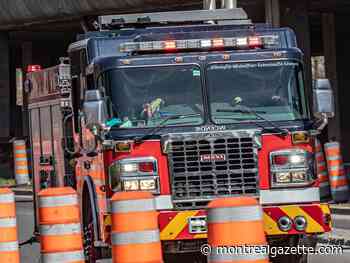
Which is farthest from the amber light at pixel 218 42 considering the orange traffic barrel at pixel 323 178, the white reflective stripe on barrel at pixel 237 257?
the orange traffic barrel at pixel 323 178

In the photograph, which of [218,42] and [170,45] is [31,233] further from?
[218,42]

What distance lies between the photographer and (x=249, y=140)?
9.88 metres

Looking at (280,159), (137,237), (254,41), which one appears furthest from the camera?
(254,41)

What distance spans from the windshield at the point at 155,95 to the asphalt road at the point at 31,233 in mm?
3287

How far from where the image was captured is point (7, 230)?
10.1 m

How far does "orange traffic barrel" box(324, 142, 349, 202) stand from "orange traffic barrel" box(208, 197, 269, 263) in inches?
506

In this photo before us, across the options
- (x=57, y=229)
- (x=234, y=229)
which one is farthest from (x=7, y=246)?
(x=234, y=229)

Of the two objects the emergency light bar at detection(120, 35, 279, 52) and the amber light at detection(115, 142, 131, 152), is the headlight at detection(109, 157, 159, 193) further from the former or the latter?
the emergency light bar at detection(120, 35, 279, 52)

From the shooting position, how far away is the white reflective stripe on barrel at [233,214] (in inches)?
267

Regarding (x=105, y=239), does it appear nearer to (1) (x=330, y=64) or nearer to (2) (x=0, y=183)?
(2) (x=0, y=183)

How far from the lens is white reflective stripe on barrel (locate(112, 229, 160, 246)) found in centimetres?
772

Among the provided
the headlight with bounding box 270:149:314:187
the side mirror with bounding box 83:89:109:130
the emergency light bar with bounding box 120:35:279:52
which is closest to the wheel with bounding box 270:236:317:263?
the headlight with bounding box 270:149:314:187

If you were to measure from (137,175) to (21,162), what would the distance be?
2011cm

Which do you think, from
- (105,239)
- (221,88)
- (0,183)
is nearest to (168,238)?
(105,239)
